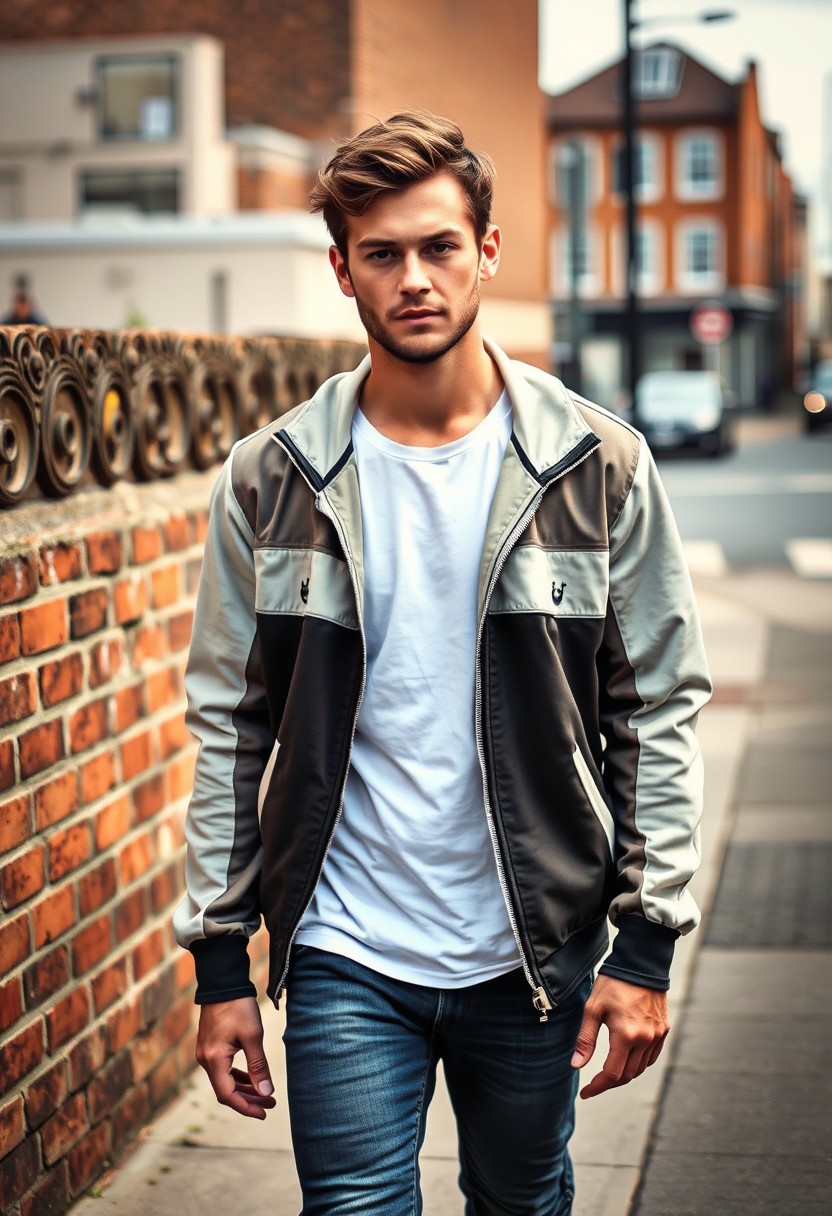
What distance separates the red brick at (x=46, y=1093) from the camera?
120 inches

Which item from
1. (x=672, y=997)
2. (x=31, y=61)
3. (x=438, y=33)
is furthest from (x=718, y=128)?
(x=672, y=997)

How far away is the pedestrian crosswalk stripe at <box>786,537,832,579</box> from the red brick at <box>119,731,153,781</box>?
11.4 metres

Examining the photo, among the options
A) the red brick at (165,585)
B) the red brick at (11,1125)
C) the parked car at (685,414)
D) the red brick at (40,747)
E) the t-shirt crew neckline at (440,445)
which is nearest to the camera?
the t-shirt crew neckline at (440,445)

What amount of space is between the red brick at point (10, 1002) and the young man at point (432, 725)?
24.0 inches

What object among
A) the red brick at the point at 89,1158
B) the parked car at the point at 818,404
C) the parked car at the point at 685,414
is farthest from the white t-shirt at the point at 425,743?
the parked car at the point at 818,404

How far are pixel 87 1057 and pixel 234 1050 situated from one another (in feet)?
3.41

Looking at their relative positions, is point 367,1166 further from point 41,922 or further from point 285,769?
point 41,922

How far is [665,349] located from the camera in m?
63.7

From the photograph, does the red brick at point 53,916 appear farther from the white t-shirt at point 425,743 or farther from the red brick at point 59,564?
the white t-shirt at point 425,743

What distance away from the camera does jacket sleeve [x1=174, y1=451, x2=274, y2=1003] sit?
96.7 inches

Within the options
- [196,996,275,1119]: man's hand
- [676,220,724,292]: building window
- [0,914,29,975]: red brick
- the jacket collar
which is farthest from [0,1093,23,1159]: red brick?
[676,220,724,292]: building window

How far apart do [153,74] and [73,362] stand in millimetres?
21710

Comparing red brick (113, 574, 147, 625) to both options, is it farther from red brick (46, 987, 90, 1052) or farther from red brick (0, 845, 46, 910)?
red brick (46, 987, 90, 1052)

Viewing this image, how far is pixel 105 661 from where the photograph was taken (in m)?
3.49
